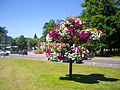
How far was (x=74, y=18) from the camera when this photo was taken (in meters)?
9.38

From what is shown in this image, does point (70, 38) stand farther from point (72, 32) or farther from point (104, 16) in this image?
point (104, 16)

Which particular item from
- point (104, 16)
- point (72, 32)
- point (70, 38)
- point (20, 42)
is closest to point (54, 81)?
point (70, 38)

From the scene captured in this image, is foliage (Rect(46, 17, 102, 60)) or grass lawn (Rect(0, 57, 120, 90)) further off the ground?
foliage (Rect(46, 17, 102, 60))

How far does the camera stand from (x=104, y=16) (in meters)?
37.1

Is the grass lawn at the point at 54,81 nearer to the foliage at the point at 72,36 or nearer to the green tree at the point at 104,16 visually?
the foliage at the point at 72,36

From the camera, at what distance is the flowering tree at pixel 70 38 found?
8711 millimetres

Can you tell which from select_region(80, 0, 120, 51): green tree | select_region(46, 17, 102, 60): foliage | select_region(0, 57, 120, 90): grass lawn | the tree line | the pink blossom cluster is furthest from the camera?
the tree line

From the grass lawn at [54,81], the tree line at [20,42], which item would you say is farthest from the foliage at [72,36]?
the tree line at [20,42]

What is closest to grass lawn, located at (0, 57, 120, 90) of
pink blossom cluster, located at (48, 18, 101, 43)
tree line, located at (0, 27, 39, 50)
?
pink blossom cluster, located at (48, 18, 101, 43)

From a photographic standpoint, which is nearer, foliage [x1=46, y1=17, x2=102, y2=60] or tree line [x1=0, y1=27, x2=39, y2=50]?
foliage [x1=46, y1=17, x2=102, y2=60]

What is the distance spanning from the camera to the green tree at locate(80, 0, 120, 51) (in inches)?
1441

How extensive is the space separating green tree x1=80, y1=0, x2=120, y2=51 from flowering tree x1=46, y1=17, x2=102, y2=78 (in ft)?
89.6

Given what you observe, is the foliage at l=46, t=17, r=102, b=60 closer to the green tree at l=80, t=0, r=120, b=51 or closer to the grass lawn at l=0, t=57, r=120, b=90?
the grass lawn at l=0, t=57, r=120, b=90

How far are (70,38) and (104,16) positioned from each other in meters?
31.3
